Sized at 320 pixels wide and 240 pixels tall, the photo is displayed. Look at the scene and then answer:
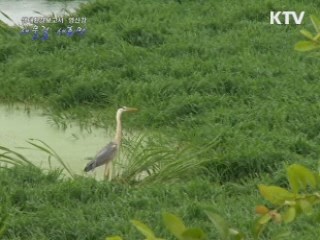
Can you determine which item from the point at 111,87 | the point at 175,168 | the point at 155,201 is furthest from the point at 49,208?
the point at 111,87

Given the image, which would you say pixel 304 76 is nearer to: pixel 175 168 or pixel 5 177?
pixel 175 168

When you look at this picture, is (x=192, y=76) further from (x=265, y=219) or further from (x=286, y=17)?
(x=265, y=219)

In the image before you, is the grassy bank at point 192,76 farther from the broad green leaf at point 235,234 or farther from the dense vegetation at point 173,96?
the broad green leaf at point 235,234

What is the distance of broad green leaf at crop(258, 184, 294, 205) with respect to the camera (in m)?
0.83

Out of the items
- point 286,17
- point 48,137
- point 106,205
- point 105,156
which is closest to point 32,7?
point 286,17

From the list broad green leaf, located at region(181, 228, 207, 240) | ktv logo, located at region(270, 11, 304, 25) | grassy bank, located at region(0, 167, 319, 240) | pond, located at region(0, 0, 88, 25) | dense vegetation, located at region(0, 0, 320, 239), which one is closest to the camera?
broad green leaf, located at region(181, 228, 207, 240)

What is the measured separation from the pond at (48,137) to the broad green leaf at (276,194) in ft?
9.01

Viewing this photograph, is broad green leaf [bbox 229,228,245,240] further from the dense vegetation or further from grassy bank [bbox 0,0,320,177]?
grassy bank [bbox 0,0,320,177]

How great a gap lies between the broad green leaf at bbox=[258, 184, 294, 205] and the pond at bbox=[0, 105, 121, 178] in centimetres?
275

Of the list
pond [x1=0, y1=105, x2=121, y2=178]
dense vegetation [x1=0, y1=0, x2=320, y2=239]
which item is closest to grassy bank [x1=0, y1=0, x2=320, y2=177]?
dense vegetation [x1=0, y1=0, x2=320, y2=239]

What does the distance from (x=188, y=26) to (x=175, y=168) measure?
214cm

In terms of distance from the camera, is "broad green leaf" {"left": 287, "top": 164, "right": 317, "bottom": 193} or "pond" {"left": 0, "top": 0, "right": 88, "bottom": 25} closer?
"broad green leaf" {"left": 287, "top": 164, "right": 317, "bottom": 193}

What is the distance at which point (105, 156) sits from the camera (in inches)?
135

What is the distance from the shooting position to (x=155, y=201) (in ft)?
10.2
